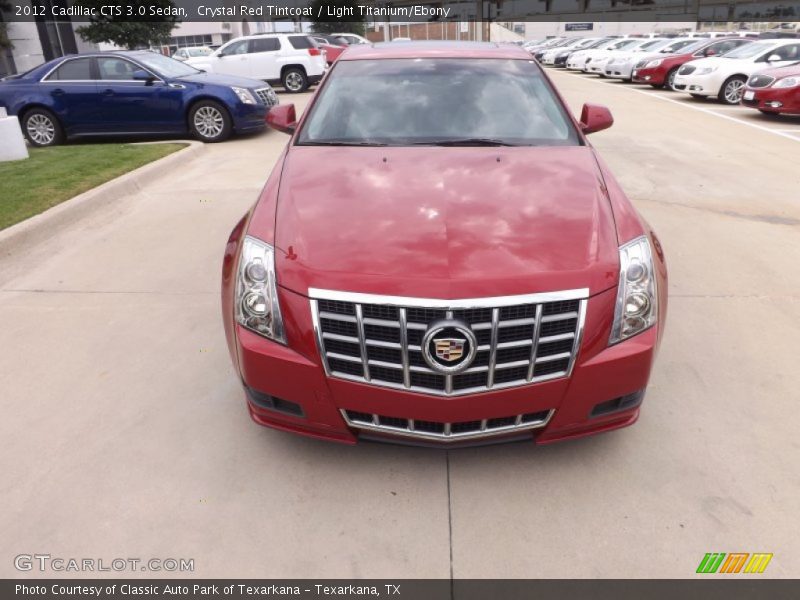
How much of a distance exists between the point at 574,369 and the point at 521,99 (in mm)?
2123

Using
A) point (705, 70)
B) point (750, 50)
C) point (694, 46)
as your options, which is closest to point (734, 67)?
point (705, 70)

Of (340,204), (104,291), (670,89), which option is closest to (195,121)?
(104,291)

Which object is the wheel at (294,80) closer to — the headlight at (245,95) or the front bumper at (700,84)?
→ the headlight at (245,95)

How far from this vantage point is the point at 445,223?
8.44 ft

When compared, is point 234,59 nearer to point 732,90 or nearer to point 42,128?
point 42,128

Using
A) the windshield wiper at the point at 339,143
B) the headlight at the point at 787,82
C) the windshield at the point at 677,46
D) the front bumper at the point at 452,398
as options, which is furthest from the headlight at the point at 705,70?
the front bumper at the point at 452,398

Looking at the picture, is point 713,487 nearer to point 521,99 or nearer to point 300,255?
point 300,255

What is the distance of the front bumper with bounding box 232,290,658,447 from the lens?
230 centimetres

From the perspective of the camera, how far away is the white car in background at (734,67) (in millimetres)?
13289

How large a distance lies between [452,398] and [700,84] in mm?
14854

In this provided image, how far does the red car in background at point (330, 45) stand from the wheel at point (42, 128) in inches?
410

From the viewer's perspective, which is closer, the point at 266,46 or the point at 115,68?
the point at 115,68

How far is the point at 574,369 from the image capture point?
230 cm

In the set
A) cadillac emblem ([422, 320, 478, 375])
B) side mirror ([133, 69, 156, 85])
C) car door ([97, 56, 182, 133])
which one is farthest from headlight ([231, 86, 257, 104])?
cadillac emblem ([422, 320, 478, 375])
